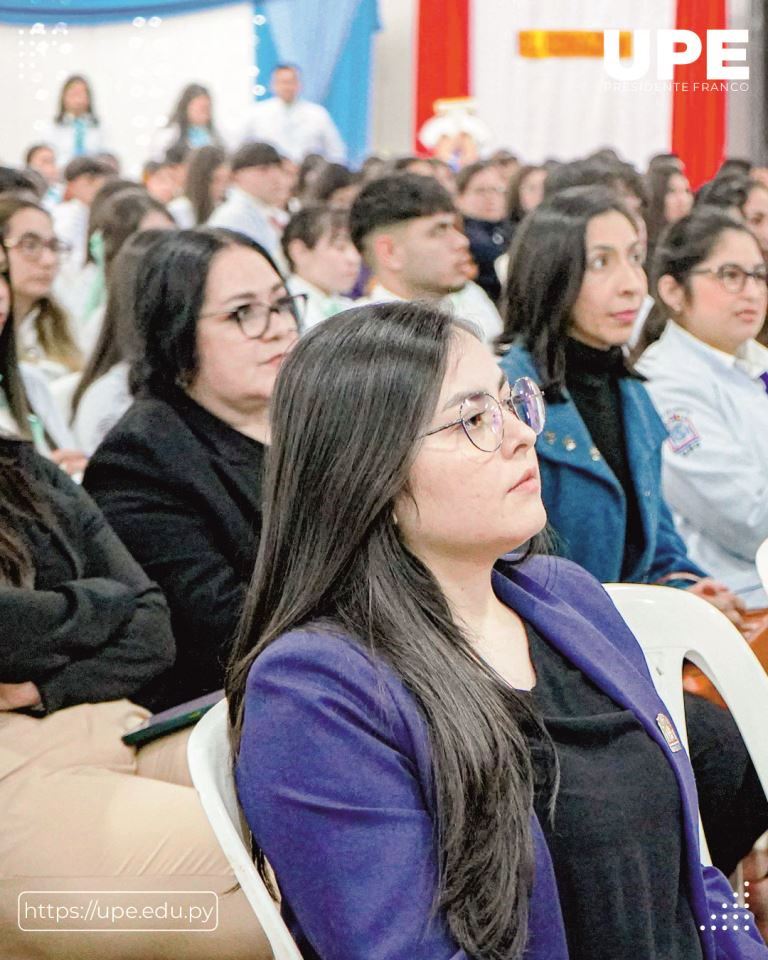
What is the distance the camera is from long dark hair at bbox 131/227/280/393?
184 cm

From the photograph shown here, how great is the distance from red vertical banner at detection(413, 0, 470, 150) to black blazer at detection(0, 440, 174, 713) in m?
1.57

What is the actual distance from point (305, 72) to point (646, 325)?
381 centimetres

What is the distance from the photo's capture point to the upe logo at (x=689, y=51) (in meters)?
1.98

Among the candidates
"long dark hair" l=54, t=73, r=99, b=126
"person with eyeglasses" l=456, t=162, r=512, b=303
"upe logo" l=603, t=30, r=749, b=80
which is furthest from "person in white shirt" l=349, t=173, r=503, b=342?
"long dark hair" l=54, t=73, r=99, b=126

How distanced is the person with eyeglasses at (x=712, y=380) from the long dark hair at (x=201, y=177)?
9.25 feet

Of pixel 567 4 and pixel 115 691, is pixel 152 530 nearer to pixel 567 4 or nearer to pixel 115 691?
pixel 115 691

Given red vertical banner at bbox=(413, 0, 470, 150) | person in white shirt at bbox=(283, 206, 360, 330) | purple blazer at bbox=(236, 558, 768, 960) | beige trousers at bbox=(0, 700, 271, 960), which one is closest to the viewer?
purple blazer at bbox=(236, 558, 768, 960)

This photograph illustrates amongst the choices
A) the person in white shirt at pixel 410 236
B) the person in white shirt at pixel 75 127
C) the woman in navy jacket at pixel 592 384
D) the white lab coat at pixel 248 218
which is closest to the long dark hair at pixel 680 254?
the woman in navy jacket at pixel 592 384

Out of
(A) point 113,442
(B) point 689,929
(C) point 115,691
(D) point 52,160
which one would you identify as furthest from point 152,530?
(D) point 52,160

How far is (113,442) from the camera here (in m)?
1.79

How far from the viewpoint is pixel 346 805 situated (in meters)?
0.84

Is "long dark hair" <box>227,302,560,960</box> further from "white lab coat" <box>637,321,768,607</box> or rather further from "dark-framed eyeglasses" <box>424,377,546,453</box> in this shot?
"white lab coat" <box>637,321,768,607</box>

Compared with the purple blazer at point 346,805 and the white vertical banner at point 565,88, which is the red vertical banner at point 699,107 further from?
the purple blazer at point 346,805

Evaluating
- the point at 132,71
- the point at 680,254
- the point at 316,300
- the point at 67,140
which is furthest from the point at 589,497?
the point at 67,140
